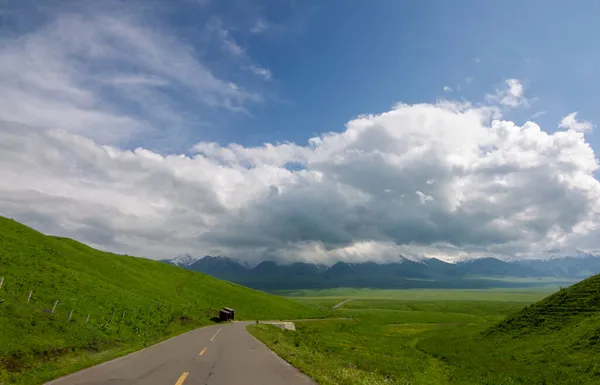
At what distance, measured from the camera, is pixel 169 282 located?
105 meters

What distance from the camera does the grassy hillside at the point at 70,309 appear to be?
22.1 meters

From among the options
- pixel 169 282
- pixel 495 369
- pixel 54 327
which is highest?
pixel 169 282

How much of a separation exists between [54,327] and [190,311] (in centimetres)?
4966

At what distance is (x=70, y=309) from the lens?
124 ft

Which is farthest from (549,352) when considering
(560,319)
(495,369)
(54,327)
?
(54,327)

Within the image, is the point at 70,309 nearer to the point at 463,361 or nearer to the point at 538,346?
the point at 463,361

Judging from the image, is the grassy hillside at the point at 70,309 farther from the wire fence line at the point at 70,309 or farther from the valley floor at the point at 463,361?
the valley floor at the point at 463,361

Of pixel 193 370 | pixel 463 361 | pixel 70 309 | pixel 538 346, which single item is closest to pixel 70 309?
pixel 70 309

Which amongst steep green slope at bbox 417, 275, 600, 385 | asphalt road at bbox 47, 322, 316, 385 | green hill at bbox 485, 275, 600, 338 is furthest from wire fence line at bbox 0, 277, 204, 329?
green hill at bbox 485, 275, 600, 338

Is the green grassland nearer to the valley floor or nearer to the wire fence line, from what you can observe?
the valley floor

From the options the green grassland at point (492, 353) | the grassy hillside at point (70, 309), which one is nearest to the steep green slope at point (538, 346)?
the green grassland at point (492, 353)

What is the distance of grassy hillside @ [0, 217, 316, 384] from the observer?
872 inches

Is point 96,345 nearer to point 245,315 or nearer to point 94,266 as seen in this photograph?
point 94,266

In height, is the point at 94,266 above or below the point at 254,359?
above
